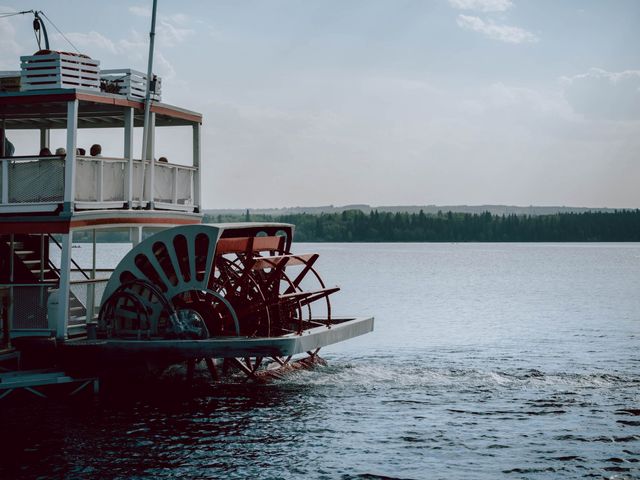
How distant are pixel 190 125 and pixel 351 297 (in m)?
41.3

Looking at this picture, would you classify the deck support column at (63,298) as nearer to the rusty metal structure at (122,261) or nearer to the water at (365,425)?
the rusty metal structure at (122,261)

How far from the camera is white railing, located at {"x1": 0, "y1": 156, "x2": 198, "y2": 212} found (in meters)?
18.2

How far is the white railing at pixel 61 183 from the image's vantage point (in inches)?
719

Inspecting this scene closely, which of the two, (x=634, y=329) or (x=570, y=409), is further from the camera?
(x=634, y=329)

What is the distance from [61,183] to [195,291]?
129 inches

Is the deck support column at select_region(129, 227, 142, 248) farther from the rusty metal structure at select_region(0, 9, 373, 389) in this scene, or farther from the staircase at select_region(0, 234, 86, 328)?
the staircase at select_region(0, 234, 86, 328)

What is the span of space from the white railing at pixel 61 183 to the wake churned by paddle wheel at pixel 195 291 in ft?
4.02

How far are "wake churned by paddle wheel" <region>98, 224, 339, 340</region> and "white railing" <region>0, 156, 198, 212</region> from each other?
1.23m

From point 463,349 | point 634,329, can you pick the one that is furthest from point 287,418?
point 634,329

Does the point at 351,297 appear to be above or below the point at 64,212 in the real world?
below

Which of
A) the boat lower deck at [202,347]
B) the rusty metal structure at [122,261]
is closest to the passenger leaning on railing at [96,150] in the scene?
the rusty metal structure at [122,261]

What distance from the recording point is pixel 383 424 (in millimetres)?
17391

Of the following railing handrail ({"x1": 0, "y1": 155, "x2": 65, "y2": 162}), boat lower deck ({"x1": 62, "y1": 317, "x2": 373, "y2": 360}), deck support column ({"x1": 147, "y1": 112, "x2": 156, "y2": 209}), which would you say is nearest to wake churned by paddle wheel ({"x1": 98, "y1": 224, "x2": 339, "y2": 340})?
boat lower deck ({"x1": 62, "y1": 317, "x2": 373, "y2": 360})

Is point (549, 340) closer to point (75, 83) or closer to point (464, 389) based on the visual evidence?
point (464, 389)
